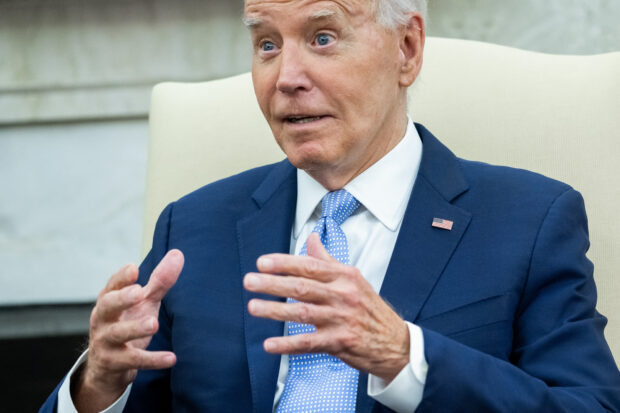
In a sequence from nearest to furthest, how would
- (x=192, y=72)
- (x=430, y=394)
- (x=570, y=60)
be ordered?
1. (x=430, y=394)
2. (x=570, y=60)
3. (x=192, y=72)

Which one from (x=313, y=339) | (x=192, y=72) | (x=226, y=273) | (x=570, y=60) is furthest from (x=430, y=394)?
(x=192, y=72)

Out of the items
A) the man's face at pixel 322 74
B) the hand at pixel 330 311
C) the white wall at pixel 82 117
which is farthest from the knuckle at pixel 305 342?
the white wall at pixel 82 117

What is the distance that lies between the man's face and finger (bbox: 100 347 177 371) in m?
0.53

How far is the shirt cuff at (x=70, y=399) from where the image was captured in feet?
5.83

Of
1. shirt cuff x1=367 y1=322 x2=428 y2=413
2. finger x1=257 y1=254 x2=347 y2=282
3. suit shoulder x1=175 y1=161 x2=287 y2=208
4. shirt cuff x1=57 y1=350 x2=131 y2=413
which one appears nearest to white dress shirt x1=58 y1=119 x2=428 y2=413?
shirt cuff x1=57 y1=350 x2=131 y2=413

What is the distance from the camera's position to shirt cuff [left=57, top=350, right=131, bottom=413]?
1777 millimetres

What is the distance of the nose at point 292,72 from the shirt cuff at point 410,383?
567 mm

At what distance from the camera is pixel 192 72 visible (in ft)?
11.0

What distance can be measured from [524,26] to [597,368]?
1.67m

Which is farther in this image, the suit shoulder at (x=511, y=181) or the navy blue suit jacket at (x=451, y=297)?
the suit shoulder at (x=511, y=181)

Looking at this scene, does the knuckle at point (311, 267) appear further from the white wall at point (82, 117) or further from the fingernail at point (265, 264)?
the white wall at point (82, 117)

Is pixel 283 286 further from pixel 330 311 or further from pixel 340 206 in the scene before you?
pixel 340 206

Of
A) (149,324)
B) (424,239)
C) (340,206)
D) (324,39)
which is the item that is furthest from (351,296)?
(324,39)

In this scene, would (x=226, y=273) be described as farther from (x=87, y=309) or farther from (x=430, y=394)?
(x=87, y=309)
